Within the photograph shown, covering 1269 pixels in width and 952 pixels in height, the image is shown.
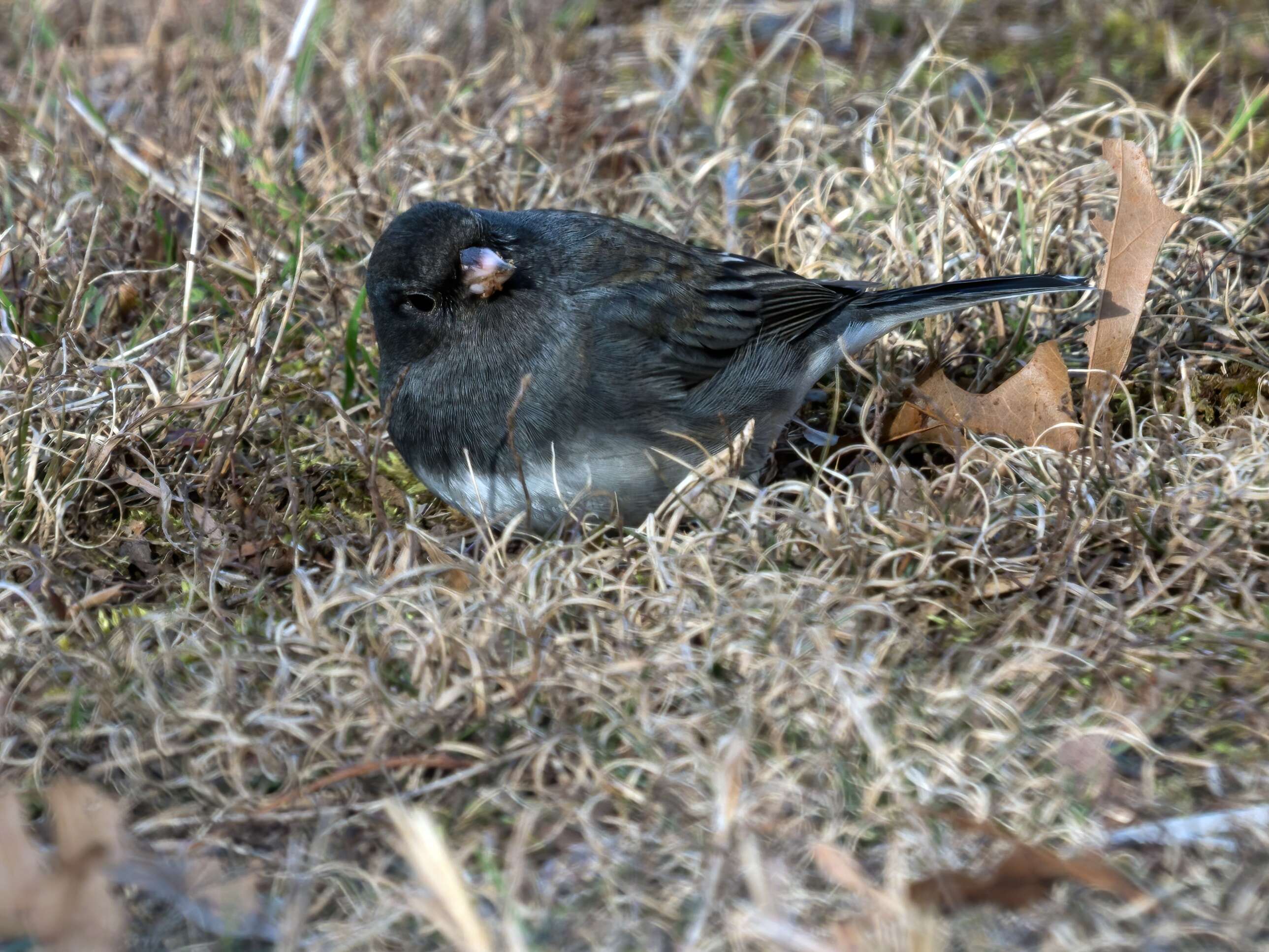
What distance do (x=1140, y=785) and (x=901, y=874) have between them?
0.42m

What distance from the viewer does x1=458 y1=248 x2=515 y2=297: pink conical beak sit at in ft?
8.01

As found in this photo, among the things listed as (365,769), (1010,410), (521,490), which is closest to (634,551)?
(521,490)

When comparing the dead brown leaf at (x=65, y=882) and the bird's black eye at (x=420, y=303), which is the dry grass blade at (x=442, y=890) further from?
the bird's black eye at (x=420, y=303)

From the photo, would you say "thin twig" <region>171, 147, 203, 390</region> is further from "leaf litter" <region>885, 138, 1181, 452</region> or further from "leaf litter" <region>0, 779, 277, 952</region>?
"leaf litter" <region>885, 138, 1181, 452</region>

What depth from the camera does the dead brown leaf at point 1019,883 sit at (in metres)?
1.48

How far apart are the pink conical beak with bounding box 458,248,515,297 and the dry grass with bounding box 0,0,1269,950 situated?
38 cm

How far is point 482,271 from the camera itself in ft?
8.00

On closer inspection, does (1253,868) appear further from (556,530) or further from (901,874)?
(556,530)

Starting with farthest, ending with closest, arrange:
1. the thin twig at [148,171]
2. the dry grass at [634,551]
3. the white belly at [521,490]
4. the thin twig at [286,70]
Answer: the thin twig at [286,70] → the thin twig at [148,171] → the white belly at [521,490] → the dry grass at [634,551]

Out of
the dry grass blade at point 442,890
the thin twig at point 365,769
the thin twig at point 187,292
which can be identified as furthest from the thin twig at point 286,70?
the dry grass blade at point 442,890

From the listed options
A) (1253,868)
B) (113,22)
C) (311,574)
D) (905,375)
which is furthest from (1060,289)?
(113,22)

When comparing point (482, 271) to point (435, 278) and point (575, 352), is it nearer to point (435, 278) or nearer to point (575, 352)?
point (435, 278)

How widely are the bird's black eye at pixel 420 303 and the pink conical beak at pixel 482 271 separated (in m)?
0.07

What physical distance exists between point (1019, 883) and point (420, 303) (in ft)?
4.98
